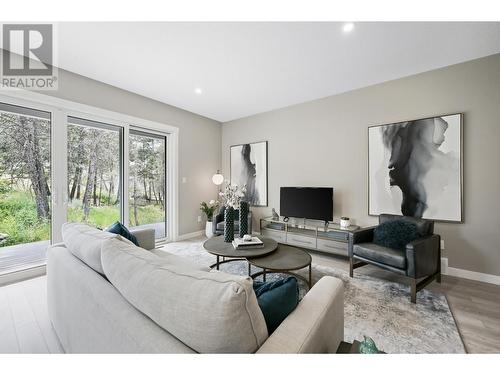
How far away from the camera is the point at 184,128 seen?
4.41 m

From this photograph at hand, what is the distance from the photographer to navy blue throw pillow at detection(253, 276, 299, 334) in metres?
0.85

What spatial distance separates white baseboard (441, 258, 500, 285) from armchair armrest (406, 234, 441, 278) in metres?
0.54

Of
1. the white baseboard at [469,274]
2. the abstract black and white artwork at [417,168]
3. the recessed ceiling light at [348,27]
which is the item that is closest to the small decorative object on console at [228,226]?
the abstract black and white artwork at [417,168]

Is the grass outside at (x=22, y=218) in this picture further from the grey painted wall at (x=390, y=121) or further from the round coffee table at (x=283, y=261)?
the grey painted wall at (x=390, y=121)

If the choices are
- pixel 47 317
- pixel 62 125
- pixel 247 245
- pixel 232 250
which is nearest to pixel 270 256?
pixel 247 245

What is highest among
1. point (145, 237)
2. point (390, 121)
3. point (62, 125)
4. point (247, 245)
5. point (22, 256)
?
point (390, 121)

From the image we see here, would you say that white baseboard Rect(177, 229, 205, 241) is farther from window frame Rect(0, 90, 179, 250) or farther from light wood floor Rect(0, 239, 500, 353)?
light wood floor Rect(0, 239, 500, 353)

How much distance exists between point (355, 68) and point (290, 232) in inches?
102

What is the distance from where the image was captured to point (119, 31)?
2.08 m

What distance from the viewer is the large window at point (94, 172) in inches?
121

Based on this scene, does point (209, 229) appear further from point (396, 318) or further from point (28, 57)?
point (28, 57)

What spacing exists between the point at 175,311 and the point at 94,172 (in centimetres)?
340

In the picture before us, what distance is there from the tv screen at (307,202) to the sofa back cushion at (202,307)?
304 centimetres
